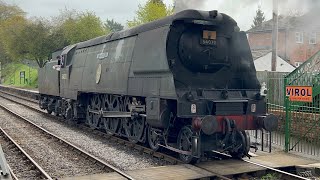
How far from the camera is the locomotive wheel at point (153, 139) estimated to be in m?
9.48

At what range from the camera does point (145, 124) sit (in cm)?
1014

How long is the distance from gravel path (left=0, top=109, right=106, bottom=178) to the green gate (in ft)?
17.6

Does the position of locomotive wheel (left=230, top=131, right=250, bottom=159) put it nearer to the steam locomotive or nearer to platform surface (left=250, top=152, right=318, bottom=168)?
the steam locomotive

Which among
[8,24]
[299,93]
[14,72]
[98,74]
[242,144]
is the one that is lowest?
[242,144]

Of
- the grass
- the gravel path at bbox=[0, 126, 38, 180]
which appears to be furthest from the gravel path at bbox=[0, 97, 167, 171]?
the grass

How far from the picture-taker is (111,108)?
12367mm

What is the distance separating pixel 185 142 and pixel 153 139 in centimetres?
123

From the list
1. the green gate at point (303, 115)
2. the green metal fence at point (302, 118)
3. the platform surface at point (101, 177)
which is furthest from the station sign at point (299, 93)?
the platform surface at point (101, 177)

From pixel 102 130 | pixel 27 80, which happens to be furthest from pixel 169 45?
pixel 27 80

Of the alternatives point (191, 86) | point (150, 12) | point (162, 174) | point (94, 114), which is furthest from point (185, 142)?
point (150, 12)

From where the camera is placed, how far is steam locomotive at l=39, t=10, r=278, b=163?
27.9 ft

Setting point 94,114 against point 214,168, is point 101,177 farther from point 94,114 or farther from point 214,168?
point 94,114

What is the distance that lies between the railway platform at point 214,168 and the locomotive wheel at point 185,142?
0.20 metres

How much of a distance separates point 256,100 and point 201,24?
226 cm
